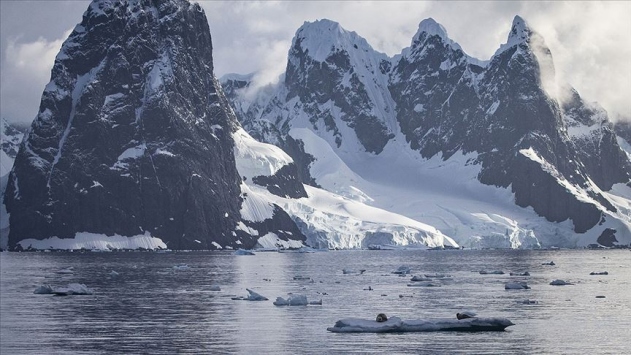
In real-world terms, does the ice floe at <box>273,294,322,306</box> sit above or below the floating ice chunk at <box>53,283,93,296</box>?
below

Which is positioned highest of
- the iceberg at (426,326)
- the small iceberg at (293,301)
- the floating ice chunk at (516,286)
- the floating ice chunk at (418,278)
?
the floating ice chunk at (418,278)

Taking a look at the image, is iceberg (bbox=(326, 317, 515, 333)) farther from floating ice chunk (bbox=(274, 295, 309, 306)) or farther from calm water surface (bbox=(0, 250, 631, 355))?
floating ice chunk (bbox=(274, 295, 309, 306))

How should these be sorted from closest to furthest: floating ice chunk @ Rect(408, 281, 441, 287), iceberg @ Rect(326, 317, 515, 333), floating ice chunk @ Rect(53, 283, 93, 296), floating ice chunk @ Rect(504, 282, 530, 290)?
Answer: iceberg @ Rect(326, 317, 515, 333) < floating ice chunk @ Rect(53, 283, 93, 296) < floating ice chunk @ Rect(504, 282, 530, 290) < floating ice chunk @ Rect(408, 281, 441, 287)

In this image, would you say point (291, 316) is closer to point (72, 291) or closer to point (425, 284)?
point (72, 291)

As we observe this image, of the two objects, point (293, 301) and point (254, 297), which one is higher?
point (254, 297)

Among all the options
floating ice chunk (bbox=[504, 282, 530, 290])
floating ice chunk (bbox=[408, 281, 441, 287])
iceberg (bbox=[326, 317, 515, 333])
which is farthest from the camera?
floating ice chunk (bbox=[408, 281, 441, 287])

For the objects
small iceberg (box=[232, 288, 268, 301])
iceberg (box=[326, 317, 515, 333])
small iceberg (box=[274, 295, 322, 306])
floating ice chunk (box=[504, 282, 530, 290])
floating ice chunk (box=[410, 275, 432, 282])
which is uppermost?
floating ice chunk (box=[410, 275, 432, 282])

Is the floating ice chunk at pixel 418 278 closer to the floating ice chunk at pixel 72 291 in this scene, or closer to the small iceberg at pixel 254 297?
the small iceberg at pixel 254 297

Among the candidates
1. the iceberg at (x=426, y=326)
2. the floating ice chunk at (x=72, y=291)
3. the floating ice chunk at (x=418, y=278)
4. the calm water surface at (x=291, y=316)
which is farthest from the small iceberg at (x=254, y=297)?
the floating ice chunk at (x=418, y=278)

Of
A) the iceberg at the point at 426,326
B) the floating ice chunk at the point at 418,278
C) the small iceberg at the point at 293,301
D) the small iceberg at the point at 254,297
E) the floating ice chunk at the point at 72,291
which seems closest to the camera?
the iceberg at the point at 426,326

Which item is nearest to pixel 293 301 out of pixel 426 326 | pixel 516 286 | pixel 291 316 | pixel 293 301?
pixel 293 301

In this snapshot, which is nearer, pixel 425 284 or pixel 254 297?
pixel 254 297

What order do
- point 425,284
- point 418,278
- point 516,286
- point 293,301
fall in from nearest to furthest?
point 293,301, point 516,286, point 425,284, point 418,278

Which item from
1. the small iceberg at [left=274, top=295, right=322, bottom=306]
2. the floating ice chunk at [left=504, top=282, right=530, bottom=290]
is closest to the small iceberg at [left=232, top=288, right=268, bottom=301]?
the small iceberg at [left=274, top=295, right=322, bottom=306]
